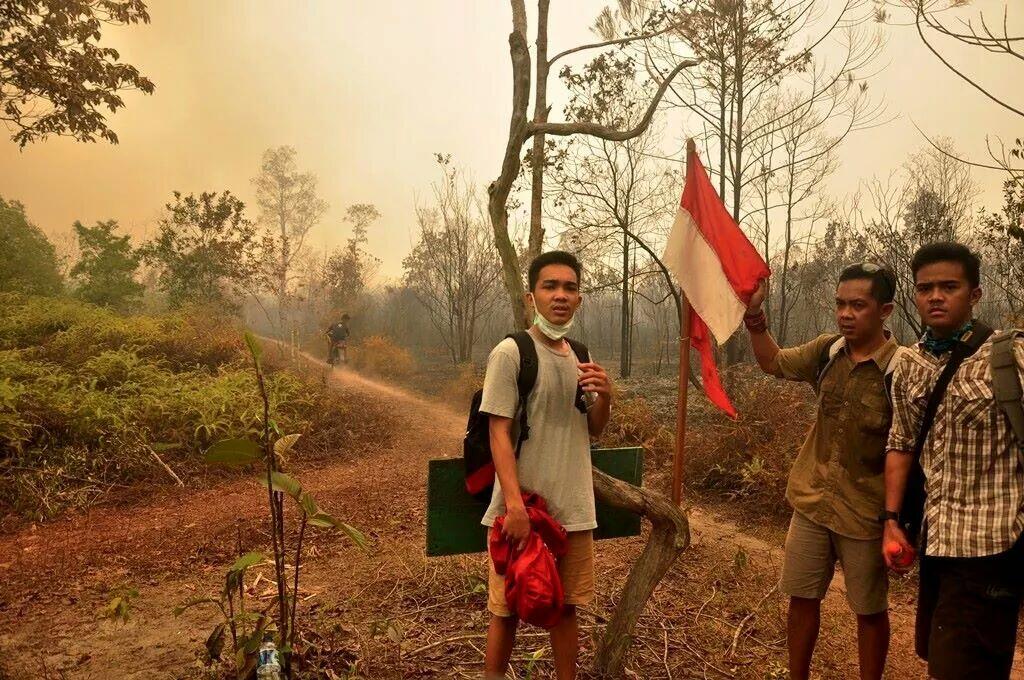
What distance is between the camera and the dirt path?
2975mm

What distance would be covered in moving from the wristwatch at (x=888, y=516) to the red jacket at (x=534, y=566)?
1.18 m

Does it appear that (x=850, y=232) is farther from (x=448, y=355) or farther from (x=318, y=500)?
(x=448, y=355)

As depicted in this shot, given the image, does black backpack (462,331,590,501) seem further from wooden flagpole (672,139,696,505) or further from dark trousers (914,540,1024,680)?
dark trousers (914,540,1024,680)

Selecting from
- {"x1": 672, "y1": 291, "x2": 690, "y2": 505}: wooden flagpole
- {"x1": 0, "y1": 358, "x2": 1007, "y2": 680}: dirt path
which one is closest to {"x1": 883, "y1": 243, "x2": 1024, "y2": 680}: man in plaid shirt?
{"x1": 672, "y1": 291, "x2": 690, "y2": 505}: wooden flagpole

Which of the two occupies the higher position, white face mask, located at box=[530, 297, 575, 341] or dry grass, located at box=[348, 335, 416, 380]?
white face mask, located at box=[530, 297, 575, 341]

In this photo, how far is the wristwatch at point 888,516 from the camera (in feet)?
6.95

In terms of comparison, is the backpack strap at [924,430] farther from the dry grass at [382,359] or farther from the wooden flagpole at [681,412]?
the dry grass at [382,359]

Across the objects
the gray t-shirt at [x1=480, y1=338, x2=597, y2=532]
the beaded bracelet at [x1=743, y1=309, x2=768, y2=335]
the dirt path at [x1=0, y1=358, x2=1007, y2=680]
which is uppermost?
the beaded bracelet at [x1=743, y1=309, x2=768, y2=335]

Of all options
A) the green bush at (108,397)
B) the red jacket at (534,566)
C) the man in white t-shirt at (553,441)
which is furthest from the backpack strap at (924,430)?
the green bush at (108,397)

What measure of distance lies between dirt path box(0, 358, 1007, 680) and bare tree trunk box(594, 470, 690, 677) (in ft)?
0.74

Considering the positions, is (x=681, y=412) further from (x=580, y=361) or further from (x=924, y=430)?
(x=924, y=430)

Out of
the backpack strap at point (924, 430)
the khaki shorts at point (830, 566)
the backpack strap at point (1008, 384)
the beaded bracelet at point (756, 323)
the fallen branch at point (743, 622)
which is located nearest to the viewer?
the backpack strap at point (1008, 384)

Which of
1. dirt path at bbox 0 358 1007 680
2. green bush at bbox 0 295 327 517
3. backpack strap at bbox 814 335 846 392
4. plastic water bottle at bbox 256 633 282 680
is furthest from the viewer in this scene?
green bush at bbox 0 295 327 517

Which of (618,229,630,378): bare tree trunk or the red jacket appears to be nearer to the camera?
the red jacket
